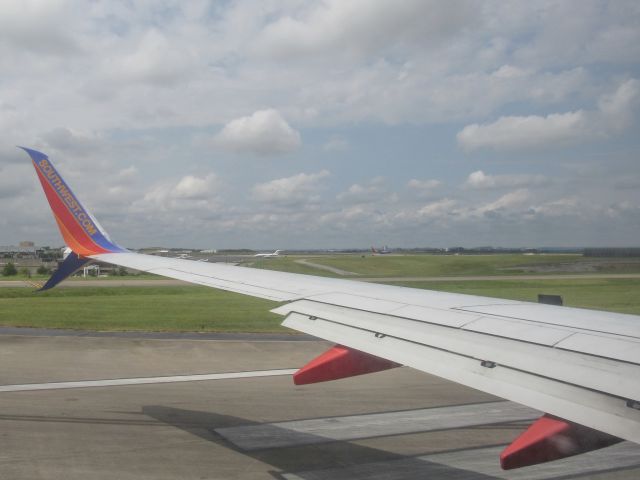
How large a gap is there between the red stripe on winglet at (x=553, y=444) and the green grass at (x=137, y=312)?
1571cm

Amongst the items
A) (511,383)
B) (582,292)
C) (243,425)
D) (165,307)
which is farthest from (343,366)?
(582,292)

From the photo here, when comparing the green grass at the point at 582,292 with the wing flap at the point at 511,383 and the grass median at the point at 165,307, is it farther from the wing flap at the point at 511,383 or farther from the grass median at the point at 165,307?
the wing flap at the point at 511,383

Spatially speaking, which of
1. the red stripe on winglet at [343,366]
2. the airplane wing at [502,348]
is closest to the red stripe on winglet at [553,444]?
the airplane wing at [502,348]

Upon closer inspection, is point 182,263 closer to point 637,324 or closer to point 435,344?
point 435,344

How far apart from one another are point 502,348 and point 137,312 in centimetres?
2030

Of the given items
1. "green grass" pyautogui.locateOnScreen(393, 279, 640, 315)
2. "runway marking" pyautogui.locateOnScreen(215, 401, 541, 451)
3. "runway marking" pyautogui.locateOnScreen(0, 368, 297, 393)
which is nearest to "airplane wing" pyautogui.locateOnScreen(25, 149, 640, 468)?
"runway marking" pyautogui.locateOnScreen(215, 401, 541, 451)

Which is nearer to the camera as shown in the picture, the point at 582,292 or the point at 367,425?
the point at 367,425

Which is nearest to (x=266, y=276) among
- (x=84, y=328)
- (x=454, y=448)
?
(x=454, y=448)

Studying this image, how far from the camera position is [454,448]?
24.3 ft

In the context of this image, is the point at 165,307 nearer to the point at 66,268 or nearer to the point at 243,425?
the point at 66,268

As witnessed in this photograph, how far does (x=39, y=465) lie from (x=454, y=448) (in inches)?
198

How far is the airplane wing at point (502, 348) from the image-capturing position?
116 inches

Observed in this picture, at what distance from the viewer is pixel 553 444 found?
2.99 m

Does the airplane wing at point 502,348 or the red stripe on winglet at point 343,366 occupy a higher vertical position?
the airplane wing at point 502,348
